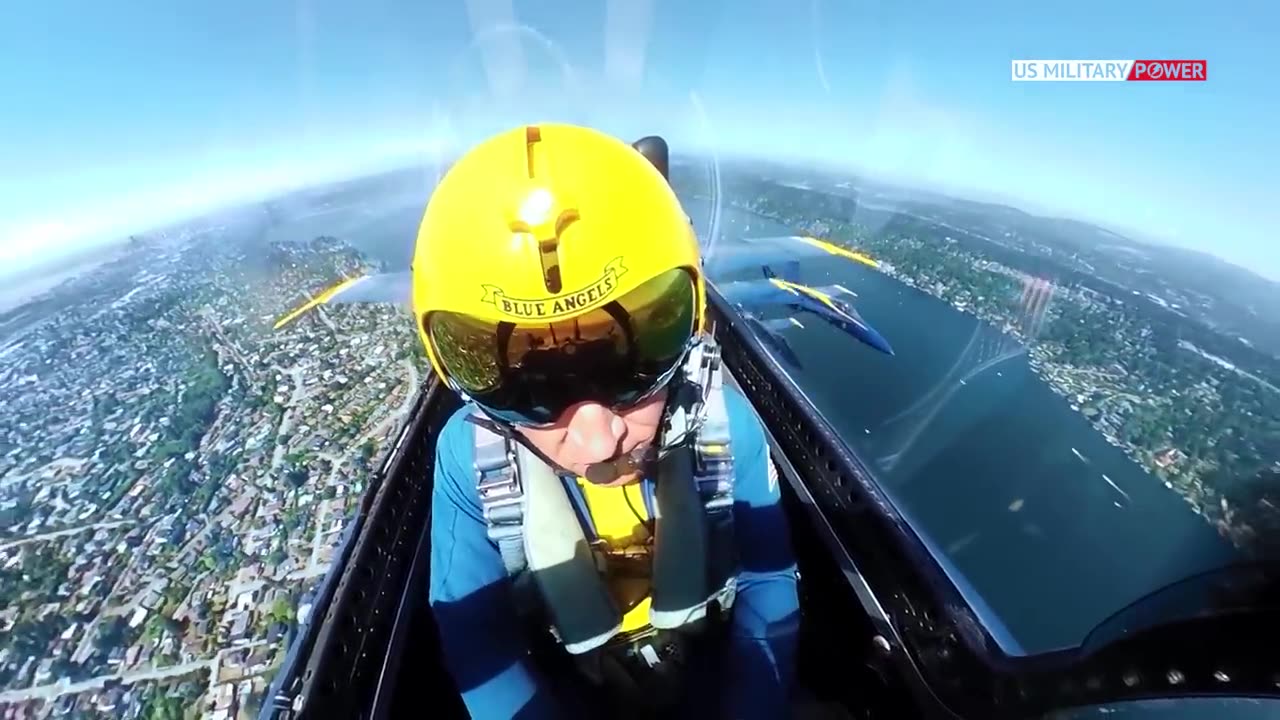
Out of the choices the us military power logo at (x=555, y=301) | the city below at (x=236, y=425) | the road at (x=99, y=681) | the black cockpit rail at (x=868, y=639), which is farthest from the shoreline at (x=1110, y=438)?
the road at (x=99, y=681)

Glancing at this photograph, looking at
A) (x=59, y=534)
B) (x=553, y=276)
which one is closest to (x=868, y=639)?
(x=553, y=276)

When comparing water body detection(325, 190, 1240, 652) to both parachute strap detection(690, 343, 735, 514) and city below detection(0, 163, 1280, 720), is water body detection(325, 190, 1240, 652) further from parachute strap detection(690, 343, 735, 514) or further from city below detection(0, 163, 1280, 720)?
parachute strap detection(690, 343, 735, 514)

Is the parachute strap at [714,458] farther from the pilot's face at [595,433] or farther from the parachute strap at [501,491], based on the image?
the parachute strap at [501,491]

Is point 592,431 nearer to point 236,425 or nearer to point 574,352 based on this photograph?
point 574,352

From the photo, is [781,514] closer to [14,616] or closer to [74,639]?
[74,639]

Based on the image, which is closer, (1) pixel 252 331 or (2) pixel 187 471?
(2) pixel 187 471

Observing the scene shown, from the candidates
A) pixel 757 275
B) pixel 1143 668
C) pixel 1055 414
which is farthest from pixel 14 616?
pixel 1055 414

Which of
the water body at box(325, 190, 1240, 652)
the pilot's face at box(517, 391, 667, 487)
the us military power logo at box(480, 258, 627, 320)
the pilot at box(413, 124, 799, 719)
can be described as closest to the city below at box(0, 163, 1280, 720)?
the water body at box(325, 190, 1240, 652)
